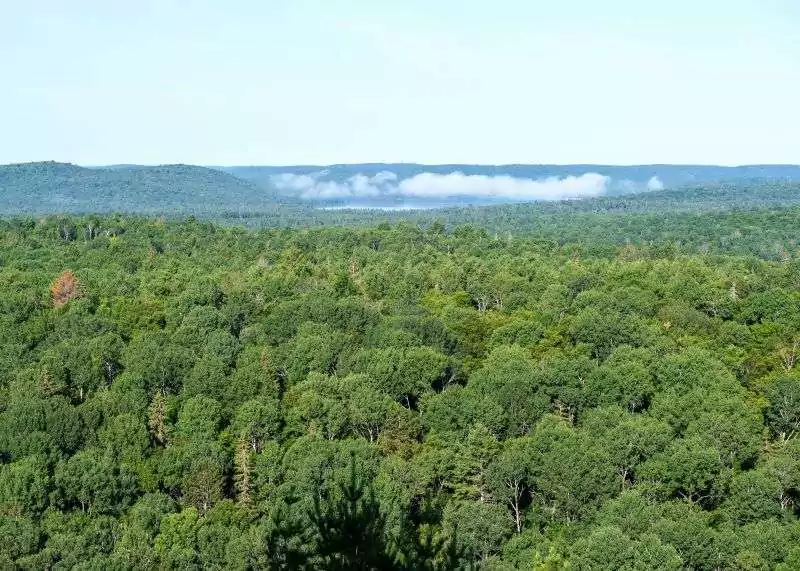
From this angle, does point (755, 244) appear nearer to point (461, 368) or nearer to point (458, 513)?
point (461, 368)

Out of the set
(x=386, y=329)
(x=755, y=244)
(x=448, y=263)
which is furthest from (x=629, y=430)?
(x=755, y=244)

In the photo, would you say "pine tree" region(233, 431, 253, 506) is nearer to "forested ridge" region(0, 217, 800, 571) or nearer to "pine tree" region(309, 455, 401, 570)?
"forested ridge" region(0, 217, 800, 571)

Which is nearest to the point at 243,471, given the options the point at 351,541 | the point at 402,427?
the point at 402,427

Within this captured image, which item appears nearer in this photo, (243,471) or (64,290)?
(243,471)

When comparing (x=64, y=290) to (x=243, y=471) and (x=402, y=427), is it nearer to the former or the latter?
(x=243, y=471)

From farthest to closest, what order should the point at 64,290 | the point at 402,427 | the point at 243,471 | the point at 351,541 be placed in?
the point at 64,290, the point at 402,427, the point at 243,471, the point at 351,541

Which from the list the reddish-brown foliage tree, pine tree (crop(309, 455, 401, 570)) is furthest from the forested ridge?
the reddish-brown foliage tree

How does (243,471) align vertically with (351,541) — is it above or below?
below
